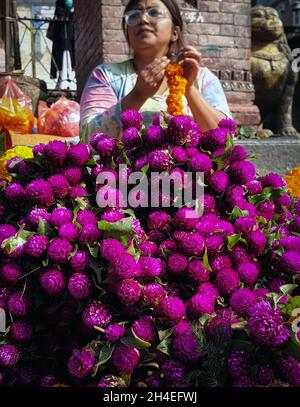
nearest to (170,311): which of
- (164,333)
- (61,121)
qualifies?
(164,333)

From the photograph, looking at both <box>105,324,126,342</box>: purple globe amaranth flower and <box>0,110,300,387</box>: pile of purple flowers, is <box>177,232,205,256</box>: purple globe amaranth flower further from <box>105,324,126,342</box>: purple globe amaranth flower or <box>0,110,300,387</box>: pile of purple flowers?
<box>105,324,126,342</box>: purple globe amaranth flower

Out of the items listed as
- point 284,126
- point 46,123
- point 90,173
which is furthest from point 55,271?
point 284,126

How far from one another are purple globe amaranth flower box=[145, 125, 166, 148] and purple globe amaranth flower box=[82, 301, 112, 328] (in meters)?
0.42

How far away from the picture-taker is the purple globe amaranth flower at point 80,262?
3.27ft

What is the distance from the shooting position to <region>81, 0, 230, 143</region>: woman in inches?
71.1

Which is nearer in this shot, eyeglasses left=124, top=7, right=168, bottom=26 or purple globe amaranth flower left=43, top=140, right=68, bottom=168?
purple globe amaranth flower left=43, top=140, right=68, bottom=168

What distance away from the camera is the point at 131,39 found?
78.0 inches

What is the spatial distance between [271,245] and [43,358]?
1.85 feet

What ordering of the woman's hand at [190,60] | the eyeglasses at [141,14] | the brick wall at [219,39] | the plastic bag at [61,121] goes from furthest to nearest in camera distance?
1. the plastic bag at [61,121]
2. the brick wall at [219,39]
3. the eyeglasses at [141,14]
4. the woman's hand at [190,60]

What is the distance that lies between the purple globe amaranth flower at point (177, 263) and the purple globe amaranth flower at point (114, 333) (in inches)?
6.5

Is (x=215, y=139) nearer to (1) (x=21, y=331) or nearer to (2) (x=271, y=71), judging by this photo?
(1) (x=21, y=331)

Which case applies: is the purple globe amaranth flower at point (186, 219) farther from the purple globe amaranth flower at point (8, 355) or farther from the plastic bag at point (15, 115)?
the plastic bag at point (15, 115)

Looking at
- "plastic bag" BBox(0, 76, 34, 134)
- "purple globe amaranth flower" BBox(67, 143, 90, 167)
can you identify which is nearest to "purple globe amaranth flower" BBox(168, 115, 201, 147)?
"purple globe amaranth flower" BBox(67, 143, 90, 167)

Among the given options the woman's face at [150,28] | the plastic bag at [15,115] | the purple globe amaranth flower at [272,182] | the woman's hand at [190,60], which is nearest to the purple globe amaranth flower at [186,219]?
the purple globe amaranth flower at [272,182]
